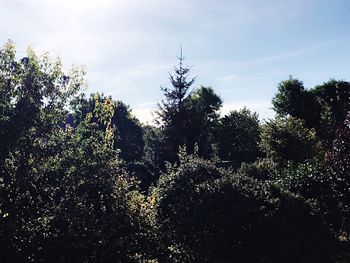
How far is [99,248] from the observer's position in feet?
25.9

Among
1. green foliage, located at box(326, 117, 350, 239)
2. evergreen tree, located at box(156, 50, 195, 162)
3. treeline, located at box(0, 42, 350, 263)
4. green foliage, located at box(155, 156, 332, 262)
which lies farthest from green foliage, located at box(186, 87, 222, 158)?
green foliage, located at box(155, 156, 332, 262)

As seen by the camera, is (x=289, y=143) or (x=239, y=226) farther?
(x=289, y=143)

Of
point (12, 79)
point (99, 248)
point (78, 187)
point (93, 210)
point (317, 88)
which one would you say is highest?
point (317, 88)

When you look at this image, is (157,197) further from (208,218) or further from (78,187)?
(78,187)

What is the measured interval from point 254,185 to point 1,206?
667 centimetres

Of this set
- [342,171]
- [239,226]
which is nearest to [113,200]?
[239,226]

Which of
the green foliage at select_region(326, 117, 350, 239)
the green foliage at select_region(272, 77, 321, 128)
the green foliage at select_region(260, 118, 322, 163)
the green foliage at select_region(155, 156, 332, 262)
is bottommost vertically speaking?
the green foliage at select_region(155, 156, 332, 262)

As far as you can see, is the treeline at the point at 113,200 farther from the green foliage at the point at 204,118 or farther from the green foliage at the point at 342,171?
the green foliage at the point at 204,118

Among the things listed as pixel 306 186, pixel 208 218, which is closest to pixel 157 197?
pixel 208 218

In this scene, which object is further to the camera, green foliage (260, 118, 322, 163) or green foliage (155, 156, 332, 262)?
green foliage (260, 118, 322, 163)

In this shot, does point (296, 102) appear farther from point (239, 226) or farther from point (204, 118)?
point (239, 226)

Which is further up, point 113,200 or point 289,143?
point 289,143

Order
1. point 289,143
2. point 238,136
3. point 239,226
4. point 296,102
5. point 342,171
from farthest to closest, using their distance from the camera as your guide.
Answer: point 238,136 < point 296,102 < point 289,143 < point 342,171 < point 239,226

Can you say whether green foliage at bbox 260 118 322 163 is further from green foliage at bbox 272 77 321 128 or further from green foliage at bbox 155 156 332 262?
green foliage at bbox 272 77 321 128
